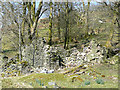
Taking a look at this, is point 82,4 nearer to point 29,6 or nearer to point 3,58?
point 29,6

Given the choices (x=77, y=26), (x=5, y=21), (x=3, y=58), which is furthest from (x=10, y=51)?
(x=77, y=26)

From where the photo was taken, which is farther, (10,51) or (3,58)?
(10,51)

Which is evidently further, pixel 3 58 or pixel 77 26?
pixel 77 26

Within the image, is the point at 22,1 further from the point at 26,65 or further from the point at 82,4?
the point at 82,4

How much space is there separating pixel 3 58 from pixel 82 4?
14687 mm

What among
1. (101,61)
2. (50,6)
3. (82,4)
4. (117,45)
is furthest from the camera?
(82,4)

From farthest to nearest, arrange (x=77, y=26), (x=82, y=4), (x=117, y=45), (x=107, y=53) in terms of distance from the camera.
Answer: (x=82, y=4) → (x=77, y=26) → (x=117, y=45) → (x=107, y=53)

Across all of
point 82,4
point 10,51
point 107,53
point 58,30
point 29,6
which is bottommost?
point 10,51

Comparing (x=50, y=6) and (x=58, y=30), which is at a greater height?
(x=50, y=6)

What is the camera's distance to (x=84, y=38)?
63.5ft

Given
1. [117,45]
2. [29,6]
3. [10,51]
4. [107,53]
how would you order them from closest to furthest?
1. [107,53]
2. [117,45]
3. [29,6]
4. [10,51]

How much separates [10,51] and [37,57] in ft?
24.1

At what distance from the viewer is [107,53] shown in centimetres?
788

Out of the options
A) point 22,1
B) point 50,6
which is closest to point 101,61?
point 50,6
